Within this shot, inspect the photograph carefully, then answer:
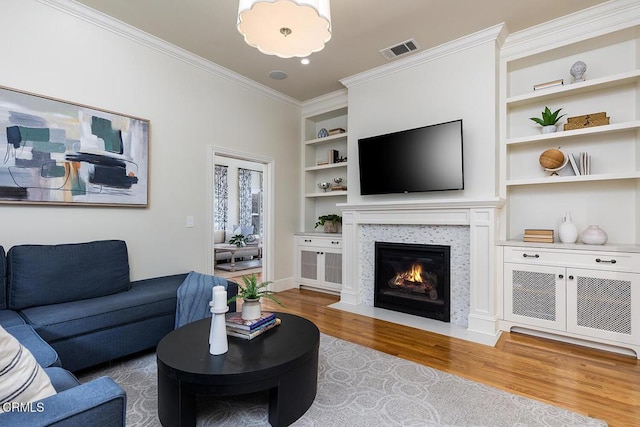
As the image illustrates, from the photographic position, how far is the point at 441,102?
11.5 ft

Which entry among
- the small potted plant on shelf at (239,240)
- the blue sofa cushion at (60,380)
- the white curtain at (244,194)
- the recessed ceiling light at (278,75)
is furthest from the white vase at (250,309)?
the white curtain at (244,194)

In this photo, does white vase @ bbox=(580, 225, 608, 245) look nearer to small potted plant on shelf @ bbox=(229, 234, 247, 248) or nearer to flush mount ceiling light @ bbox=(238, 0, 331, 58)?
flush mount ceiling light @ bbox=(238, 0, 331, 58)

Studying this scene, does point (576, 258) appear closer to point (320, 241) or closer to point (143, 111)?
point (320, 241)

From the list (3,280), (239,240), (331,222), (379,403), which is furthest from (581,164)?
(239,240)

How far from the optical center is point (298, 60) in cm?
371

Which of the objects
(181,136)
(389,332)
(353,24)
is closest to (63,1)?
(181,136)

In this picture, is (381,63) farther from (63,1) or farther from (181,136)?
(63,1)

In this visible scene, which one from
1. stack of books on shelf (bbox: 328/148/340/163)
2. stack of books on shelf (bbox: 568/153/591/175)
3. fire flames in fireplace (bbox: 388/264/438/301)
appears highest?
stack of books on shelf (bbox: 328/148/340/163)

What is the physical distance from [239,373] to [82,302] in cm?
163

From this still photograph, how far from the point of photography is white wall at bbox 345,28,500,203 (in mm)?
3205

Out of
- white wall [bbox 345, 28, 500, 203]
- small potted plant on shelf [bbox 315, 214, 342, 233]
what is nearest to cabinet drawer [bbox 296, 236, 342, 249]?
small potted plant on shelf [bbox 315, 214, 342, 233]

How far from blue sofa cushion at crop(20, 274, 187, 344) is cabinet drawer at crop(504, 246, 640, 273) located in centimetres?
327

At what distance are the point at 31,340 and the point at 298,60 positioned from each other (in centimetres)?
348

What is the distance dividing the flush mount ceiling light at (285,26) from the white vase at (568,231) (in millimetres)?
2799
